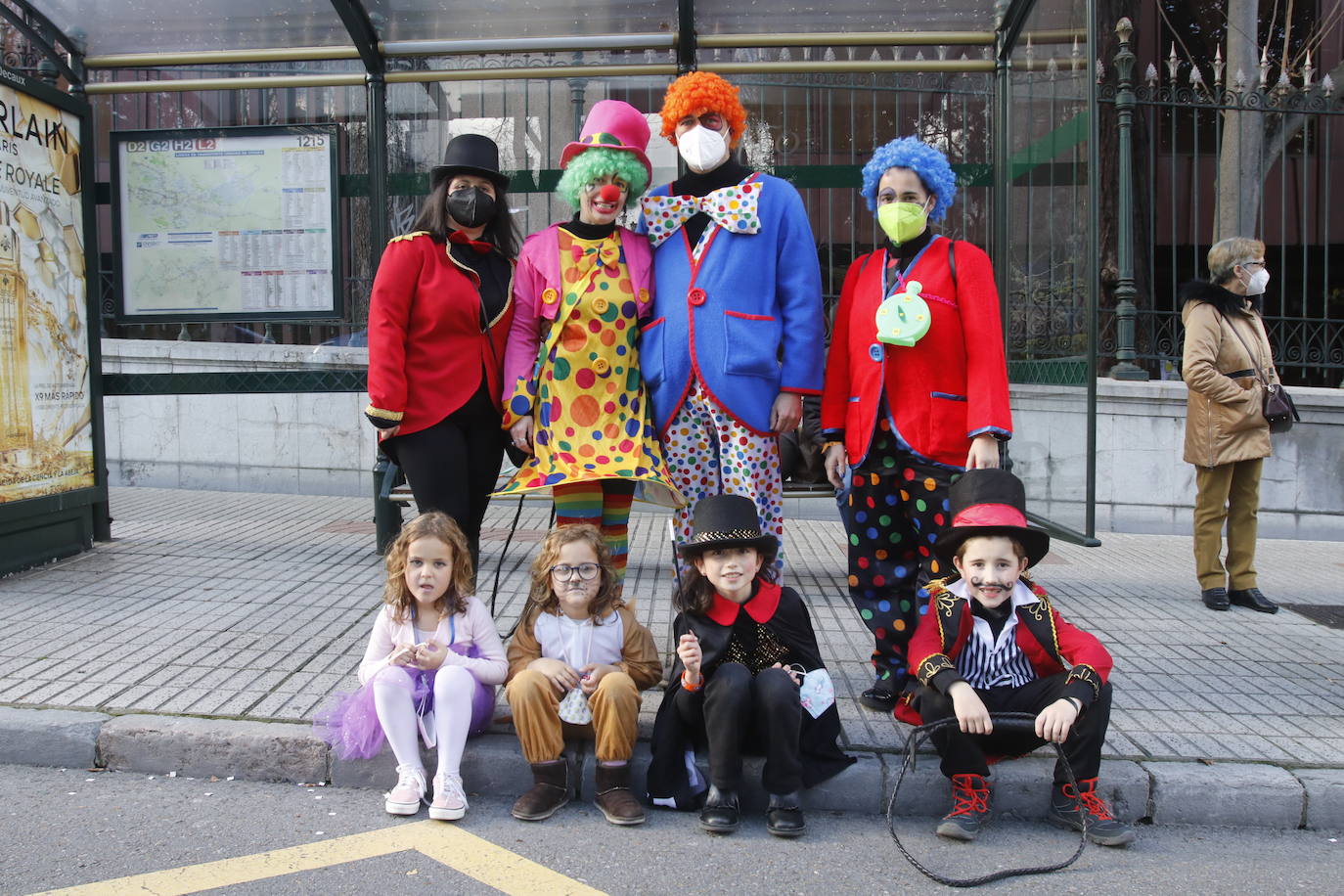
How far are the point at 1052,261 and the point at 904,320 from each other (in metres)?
2.22

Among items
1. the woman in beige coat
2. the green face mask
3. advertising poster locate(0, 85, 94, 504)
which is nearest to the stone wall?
the woman in beige coat

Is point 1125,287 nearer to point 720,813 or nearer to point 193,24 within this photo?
point 720,813

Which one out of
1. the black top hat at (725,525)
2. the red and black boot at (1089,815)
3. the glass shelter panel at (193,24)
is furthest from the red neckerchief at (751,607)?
the glass shelter panel at (193,24)

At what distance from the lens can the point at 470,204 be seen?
12.1ft

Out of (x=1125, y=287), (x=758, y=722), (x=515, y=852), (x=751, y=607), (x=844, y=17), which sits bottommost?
(x=515, y=852)

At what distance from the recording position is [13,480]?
552 cm

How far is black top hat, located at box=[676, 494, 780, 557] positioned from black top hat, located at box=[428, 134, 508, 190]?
1.46 metres

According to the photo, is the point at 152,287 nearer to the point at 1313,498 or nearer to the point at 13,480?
the point at 13,480

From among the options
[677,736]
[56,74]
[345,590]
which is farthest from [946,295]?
[56,74]

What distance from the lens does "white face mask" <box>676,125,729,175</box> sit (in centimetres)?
349

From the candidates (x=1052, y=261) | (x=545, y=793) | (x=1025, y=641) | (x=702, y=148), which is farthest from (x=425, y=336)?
(x=1052, y=261)

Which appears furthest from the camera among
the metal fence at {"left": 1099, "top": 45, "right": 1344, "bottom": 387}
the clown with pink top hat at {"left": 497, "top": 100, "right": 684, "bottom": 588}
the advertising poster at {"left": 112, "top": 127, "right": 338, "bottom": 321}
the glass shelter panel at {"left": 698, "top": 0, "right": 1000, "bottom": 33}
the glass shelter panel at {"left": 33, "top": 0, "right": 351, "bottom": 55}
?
the metal fence at {"left": 1099, "top": 45, "right": 1344, "bottom": 387}

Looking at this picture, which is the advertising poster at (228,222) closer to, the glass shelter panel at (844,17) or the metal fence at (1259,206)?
the glass shelter panel at (844,17)

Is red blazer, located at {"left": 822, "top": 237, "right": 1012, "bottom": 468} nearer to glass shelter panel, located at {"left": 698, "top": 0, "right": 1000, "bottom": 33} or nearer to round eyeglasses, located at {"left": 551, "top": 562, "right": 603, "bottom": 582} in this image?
round eyeglasses, located at {"left": 551, "top": 562, "right": 603, "bottom": 582}
